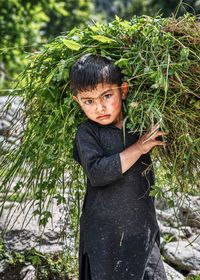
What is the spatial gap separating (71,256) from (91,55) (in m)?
1.57

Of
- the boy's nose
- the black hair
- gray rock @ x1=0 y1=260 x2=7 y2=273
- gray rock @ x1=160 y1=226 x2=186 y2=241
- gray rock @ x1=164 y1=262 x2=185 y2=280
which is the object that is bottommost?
gray rock @ x1=164 y1=262 x2=185 y2=280

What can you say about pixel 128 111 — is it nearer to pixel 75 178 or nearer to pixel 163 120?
pixel 163 120

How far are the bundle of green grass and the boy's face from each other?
5 centimetres

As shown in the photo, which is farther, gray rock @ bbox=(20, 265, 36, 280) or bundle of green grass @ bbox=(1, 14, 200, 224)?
gray rock @ bbox=(20, 265, 36, 280)

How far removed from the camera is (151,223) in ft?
8.16

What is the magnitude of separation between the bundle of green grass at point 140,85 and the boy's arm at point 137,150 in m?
0.05

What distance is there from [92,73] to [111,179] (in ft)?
1.30

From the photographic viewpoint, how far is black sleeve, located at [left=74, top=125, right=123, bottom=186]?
2.29m

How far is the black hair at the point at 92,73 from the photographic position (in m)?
2.29

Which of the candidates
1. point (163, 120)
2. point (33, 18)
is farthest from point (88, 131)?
point (33, 18)

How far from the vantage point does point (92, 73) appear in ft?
7.53

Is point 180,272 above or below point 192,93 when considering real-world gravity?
below

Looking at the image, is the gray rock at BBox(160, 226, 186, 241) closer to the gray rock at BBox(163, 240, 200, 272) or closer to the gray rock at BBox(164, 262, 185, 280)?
the gray rock at BBox(163, 240, 200, 272)

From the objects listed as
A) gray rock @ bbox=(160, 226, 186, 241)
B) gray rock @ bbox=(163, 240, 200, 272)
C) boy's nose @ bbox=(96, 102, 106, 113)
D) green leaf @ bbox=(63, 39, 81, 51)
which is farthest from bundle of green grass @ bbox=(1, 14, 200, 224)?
gray rock @ bbox=(160, 226, 186, 241)
